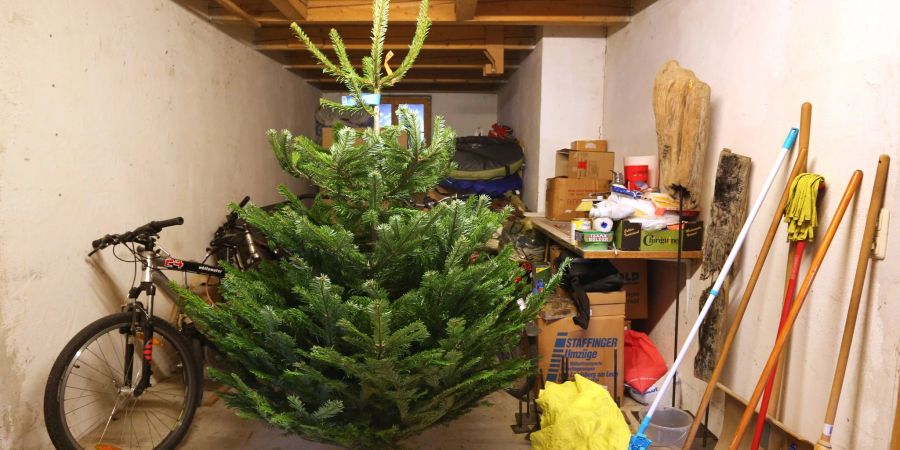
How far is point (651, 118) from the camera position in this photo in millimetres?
3129

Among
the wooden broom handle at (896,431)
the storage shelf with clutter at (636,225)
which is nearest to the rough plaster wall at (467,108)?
the storage shelf with clutter at (636,225)

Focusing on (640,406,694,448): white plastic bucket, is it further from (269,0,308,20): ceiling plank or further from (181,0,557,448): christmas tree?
(269,0,308,20): ceiling plank

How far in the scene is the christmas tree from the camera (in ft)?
4.05

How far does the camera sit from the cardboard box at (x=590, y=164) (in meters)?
3.61

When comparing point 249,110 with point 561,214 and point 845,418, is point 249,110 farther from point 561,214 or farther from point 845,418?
point 845,418

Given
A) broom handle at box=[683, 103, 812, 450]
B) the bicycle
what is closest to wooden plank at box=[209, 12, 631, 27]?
the bicycle

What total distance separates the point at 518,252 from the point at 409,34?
2233mm

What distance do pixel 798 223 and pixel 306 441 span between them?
79.6 inches

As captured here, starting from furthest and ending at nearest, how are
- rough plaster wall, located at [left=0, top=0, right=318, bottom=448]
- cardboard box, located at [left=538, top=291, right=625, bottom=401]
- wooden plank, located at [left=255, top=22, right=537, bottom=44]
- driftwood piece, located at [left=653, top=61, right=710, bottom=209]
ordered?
wooden plank, located at [left=255, top=22, right=537, bottom=44] → cardboard box, located at [left=538, top=291, right=625, bottom=401] → driftwood piece, located at [left=653, top=61, right=710, bottom=209] → rough plaster wall, located at [left=0, top=0, right=318, bottom=448]

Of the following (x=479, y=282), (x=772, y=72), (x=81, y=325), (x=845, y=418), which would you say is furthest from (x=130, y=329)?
(x=772, y=72)

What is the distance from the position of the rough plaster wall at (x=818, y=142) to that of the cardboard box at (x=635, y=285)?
45cm

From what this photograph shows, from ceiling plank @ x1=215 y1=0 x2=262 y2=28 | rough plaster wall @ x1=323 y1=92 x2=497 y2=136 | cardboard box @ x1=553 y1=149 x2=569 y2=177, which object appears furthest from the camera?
rough plaster wall @ x1=323 y1=92 x2=497 y2=136

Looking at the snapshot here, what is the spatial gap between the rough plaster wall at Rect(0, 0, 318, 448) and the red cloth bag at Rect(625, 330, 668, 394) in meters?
2.68

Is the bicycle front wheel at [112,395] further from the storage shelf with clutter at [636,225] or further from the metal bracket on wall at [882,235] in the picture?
the metal bracket on wall at [882,235]
